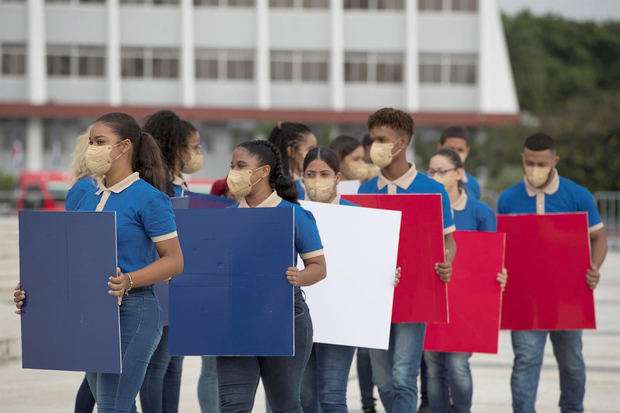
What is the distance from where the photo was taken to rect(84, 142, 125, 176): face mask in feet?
15.7

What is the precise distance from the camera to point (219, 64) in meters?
50.0

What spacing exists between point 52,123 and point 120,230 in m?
46.9

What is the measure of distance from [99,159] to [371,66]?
46.3 metres

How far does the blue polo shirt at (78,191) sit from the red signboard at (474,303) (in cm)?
253

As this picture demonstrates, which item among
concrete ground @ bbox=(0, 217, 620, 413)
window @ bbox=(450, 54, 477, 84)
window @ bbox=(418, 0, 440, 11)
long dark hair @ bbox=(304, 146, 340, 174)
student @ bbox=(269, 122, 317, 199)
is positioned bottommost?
concrete ground @ bbox=(0, 217, 620, 413)

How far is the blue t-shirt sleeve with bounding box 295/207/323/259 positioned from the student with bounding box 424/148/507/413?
239 cm

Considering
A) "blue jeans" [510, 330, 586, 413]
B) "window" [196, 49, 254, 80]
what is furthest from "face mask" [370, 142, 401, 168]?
"window" [196, 49, 254, 80]

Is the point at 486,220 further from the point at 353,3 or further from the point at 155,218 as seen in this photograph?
the point at 353,3

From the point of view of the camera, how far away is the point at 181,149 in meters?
6.86

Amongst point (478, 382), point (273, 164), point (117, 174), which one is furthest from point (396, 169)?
point (478, 382)

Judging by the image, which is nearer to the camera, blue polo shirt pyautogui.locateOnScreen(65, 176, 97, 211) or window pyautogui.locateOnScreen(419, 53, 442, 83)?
blue polo shirt pyautogui.locateOnScreen(65, 176, 97, 211)

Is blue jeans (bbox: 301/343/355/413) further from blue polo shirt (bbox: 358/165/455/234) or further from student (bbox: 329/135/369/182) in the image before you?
student (bbox: 329/135/369/182)

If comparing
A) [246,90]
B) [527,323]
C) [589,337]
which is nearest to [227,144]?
[246,90]

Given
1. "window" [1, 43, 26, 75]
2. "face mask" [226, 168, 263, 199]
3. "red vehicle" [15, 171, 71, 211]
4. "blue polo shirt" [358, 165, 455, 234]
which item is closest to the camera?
"face mask" [226, 168, 263, 199]
